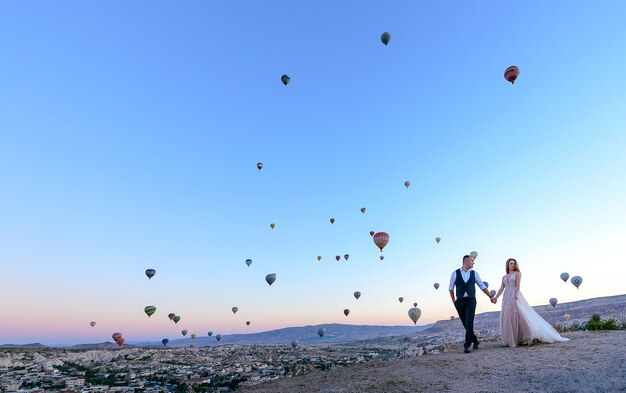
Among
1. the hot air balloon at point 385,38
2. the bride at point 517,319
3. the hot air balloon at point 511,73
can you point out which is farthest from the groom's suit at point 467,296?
the hot air balloon at point 385,38

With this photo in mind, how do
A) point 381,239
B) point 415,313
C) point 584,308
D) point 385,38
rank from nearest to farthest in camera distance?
point 385,38
point 415,313
point 381,239
point 584,308

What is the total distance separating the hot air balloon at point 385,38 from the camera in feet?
142

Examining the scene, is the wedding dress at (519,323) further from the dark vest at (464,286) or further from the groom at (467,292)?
the dark vest at (464,286)

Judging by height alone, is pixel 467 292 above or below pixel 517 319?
above

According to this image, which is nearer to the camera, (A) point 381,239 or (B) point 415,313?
(B) point 415,313

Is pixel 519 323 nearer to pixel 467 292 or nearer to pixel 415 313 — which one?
pixel 467 292

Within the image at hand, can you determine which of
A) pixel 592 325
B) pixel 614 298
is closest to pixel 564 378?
pixel 592 325


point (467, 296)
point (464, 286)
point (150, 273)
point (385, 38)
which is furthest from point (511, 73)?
point (150, 273)

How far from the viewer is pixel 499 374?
798 cm

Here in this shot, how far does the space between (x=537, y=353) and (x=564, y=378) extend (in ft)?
9.15

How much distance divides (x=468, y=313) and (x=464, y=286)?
2.66ft

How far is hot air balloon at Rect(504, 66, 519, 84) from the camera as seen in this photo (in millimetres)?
33531

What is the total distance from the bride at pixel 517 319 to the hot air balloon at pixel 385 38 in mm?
36173

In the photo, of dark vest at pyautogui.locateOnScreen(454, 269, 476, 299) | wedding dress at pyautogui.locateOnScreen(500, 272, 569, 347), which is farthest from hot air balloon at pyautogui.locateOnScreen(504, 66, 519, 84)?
dark vest at pyautogui.locateOnScreen(454, 269, 476, 299)
